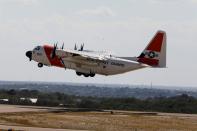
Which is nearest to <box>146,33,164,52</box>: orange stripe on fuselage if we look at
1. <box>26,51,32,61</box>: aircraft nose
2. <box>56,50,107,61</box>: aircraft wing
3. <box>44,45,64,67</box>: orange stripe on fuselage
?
<box>56,50,107,61</box>: aircraft wing

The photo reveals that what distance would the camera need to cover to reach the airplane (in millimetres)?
94625

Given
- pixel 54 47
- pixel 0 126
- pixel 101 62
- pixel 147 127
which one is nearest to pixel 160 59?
pixel 101 62

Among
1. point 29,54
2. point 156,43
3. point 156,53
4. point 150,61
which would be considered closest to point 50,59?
point 29,54

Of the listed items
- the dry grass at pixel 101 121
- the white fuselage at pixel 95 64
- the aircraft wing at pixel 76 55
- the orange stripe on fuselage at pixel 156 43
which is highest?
the orange stripe on fuselage at pixel 156 43

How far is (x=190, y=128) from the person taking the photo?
76750mm

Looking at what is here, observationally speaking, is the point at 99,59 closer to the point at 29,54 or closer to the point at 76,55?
the point at 76,55

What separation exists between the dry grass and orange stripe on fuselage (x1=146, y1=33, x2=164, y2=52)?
1016 cm

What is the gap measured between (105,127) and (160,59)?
78.9 ft

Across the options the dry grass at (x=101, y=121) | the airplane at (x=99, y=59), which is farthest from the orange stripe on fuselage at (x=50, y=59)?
the dry grass at (x=101, y=121)

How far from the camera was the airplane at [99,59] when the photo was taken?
310 feet

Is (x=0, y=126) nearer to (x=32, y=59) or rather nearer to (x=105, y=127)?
(x=105, y=127)

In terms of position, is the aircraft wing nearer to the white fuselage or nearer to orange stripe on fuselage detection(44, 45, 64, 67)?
the white fuselage

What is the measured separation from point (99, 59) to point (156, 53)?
8200 millimetres

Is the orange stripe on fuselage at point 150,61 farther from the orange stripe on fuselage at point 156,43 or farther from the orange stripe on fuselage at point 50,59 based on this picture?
the orange stripe on fuselage at point 50,59
